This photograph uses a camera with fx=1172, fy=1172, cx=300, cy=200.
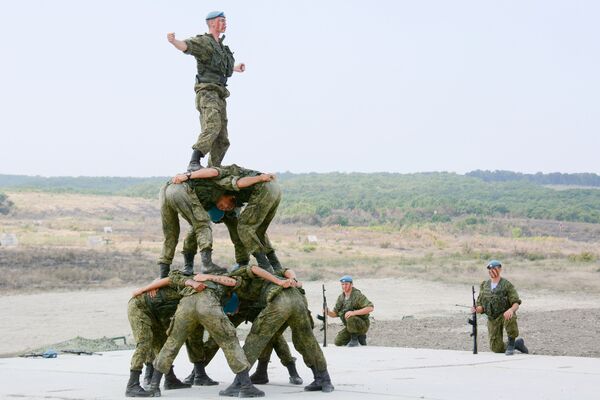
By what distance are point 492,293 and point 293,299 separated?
6232 mm

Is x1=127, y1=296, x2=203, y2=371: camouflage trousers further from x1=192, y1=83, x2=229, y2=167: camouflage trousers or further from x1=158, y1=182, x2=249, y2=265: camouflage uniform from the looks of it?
x1=192, y1=83, x2=229, y2=167: camouflage trousers

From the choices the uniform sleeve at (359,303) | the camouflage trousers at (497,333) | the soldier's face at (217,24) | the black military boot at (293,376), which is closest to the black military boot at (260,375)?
the black military boot at (293,376)

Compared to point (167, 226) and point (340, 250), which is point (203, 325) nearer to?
point (167, 226)

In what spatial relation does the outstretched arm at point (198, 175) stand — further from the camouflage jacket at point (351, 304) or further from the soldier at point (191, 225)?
the camouflage jacket at point (351, 304)

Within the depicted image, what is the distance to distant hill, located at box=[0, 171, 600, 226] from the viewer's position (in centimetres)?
9519

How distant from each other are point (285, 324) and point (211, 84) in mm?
2994

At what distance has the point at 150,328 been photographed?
512 inches

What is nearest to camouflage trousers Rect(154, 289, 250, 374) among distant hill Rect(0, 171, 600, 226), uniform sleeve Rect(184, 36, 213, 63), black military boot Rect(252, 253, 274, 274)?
black military boot Rect(252, 253, 274, 274)

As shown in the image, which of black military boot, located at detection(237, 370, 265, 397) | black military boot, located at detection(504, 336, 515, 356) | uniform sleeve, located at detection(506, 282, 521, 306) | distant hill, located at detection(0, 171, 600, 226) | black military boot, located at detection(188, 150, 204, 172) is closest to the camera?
black military boot, located at detection(237, 370, 265, 397)

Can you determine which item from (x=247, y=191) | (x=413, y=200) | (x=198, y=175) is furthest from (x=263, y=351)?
(x=413, y=200)

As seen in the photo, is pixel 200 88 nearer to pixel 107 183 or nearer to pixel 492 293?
pixel 492 293

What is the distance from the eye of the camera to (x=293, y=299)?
42.0ft

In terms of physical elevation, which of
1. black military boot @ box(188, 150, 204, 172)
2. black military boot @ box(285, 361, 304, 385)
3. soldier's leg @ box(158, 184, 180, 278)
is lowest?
black military boot @ box(285, 361, 304, 385)

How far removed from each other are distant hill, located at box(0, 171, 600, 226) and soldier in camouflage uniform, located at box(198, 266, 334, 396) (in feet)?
242
